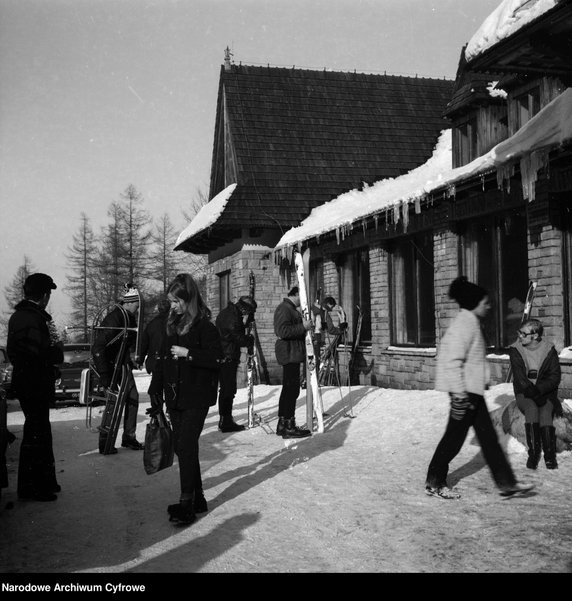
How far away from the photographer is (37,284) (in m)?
6.58

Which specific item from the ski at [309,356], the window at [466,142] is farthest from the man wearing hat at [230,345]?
the window at [466,142]

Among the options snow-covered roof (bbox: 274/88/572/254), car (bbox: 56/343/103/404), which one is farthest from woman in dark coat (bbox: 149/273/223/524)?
car (bbox: 56/343/103/404)

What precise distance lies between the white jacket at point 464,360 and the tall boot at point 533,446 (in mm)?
1319

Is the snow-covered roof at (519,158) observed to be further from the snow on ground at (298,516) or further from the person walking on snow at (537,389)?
the snow on ground at (298,516)

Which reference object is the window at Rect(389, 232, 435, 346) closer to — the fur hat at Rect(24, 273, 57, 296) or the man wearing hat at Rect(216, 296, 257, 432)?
the man wearing hat at Rect(216, 296, 257, 432)

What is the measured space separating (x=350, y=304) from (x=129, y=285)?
8.01 m

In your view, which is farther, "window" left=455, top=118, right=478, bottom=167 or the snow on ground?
"window" left=455, top=118, right=478, bottom=167

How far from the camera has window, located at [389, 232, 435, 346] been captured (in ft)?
43.3

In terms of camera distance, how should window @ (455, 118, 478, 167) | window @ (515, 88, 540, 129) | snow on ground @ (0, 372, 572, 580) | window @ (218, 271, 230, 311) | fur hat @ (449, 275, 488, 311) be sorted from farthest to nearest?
window @ (218, 271, 230, 311)
window @ (455, 118, 478, 167)
window @ (515, 88, 540, 129)
fur hat @ (449, 275, 488, 311)
snow on ground @ (0, 372, 572, 580)

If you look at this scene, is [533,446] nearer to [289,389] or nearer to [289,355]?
[289,389]

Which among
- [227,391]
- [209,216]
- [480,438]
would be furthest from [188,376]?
[209,216]

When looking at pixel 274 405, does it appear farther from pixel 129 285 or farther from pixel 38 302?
pixel 38 302

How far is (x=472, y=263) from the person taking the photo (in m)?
11.8

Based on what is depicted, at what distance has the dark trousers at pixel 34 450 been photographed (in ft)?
20.7
